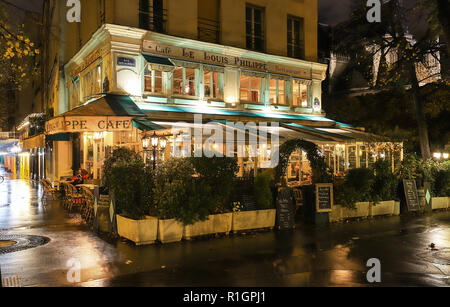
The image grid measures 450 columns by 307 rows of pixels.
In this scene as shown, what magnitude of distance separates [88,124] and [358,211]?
983 centimetres

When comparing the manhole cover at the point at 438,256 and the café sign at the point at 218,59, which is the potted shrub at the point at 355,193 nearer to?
the manhole cover at the point at 438,256

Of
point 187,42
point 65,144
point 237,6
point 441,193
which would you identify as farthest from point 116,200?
point 65,144

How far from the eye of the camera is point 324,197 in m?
11.7

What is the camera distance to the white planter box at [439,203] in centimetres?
1501

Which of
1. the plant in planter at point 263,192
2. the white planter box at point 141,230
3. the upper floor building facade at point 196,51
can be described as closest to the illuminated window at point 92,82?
the upper floor building facade at point 196,51

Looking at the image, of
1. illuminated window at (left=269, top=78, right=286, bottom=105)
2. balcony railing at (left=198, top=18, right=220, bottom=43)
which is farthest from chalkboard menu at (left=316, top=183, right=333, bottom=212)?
illuminated window at (left=269, top=78, right=286, bottom=105)

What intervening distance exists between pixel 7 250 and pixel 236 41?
15.1 meters

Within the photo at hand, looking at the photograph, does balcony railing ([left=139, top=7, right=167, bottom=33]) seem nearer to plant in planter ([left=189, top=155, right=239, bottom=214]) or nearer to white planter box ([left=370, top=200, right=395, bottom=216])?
plant in planter ([left=189, top=155, right=239, bottom=214])

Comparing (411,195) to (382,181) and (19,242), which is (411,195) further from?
(19,242)

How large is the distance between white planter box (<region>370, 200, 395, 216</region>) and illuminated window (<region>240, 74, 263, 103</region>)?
9652mm
